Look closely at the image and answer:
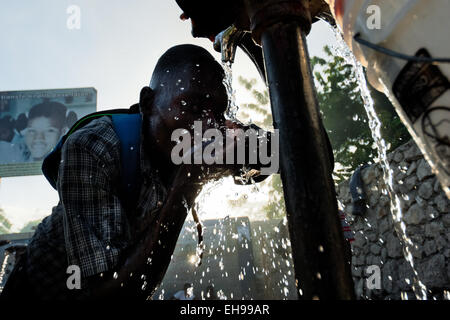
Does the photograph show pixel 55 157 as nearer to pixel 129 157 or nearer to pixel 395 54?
pixel 129 157

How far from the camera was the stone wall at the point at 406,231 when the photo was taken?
4.61 m

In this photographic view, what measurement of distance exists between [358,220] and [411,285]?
6.03 feet

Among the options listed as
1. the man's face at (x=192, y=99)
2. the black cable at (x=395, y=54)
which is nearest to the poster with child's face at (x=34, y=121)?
the man's face at (x=192, y=99)

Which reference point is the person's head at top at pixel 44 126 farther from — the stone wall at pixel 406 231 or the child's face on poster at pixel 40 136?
the stone wall at pixel 406 231

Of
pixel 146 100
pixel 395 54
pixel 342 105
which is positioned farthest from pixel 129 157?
pixel 342 105

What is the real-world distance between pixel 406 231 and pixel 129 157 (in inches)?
220

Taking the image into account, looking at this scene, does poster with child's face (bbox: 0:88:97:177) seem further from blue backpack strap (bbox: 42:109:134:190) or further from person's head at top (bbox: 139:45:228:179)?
person's head at top (bbox: 139:45:228:179)

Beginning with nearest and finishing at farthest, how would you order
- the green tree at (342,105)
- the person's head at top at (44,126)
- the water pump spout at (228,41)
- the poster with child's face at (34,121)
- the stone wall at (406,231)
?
the water pump spout at (228,41) → the stone wall at (406,231) → the green tree at (342,105) → the poster with child's face at (34,121) → the person's head at top at (44,126)

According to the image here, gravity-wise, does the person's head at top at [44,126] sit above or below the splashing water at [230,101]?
above

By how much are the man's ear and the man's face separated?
0.10m

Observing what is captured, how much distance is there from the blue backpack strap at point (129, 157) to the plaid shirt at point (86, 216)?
5 centimetres

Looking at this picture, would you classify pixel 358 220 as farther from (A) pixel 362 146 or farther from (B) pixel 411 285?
(A) pixel 362 146

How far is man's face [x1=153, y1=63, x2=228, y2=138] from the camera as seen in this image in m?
2.05

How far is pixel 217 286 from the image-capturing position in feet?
42.1
